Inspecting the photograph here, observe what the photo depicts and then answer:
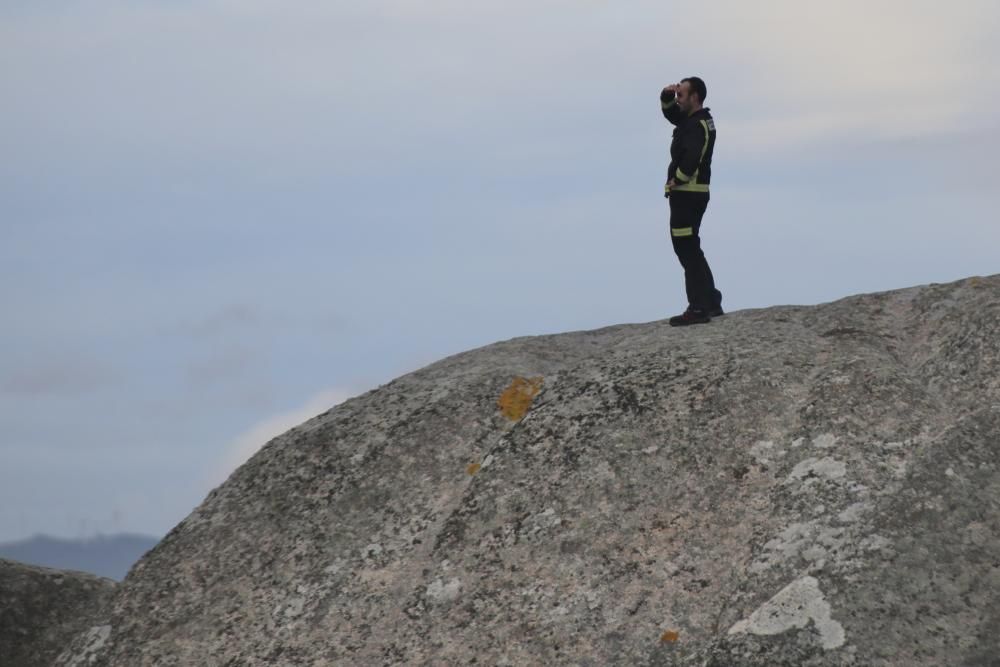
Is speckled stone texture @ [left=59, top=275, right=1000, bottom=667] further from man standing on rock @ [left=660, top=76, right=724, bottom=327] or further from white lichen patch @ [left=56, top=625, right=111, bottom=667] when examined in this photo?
man standing on rock @ [left=660, top=76, right=724, bottom=327]

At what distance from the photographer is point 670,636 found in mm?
9844

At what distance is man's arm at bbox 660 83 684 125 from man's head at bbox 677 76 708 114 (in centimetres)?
6

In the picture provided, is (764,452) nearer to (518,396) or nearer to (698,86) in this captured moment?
(518,396)

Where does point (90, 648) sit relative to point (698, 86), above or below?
below

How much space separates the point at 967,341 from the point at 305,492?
6700 millimetres

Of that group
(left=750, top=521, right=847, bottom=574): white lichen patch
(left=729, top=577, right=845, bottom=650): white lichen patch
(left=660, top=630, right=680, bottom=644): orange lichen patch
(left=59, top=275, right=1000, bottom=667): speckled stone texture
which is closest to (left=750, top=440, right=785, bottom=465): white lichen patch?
(left=59, top=275, right=1000, bottom=667): speckled stone texture

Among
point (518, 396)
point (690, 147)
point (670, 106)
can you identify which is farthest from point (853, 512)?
point (670, 106)

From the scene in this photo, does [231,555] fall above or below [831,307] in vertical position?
below

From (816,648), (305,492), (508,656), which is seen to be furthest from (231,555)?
(816,648)

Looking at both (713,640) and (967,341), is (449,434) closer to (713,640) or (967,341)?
(713,640)

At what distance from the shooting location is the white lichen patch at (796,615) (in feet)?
30.3

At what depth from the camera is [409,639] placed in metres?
10.7

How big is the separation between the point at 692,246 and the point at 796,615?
729 centimetres

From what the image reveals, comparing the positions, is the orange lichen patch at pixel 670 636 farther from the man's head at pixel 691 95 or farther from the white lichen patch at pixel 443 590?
the man's head at pixel 691 95
